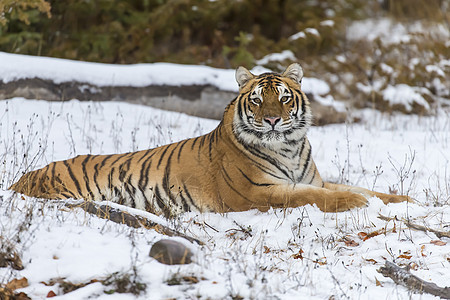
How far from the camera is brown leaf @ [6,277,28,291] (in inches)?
130

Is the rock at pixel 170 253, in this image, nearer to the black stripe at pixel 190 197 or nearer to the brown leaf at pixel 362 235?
the brown leaf at pixel 362 235

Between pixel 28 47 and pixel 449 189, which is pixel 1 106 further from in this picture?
pixel 449 189

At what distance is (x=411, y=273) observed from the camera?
3672mm

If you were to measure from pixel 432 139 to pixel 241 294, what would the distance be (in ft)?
19.9

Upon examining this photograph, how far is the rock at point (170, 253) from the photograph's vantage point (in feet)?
11.5

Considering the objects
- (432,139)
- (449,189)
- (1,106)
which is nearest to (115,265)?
(449,189)

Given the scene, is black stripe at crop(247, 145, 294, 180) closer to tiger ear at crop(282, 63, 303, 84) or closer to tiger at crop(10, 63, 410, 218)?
tiger at crop(10, 63, 410, 218)

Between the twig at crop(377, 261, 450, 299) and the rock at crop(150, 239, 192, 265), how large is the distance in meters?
1.25

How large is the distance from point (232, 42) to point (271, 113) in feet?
33.4

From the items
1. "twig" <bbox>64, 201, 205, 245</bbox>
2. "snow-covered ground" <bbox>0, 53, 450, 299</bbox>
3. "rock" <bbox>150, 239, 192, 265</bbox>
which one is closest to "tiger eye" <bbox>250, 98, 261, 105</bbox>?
"snow-covered ground" <bbox>0, 53, 450, 299</bbox>

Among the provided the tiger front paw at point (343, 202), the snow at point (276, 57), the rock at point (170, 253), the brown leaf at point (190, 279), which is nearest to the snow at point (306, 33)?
the snow at point (276, 57)

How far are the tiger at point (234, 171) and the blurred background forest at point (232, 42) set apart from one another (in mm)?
5159

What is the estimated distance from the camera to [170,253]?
3508mm

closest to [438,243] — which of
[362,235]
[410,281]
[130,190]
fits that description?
[362,235]
